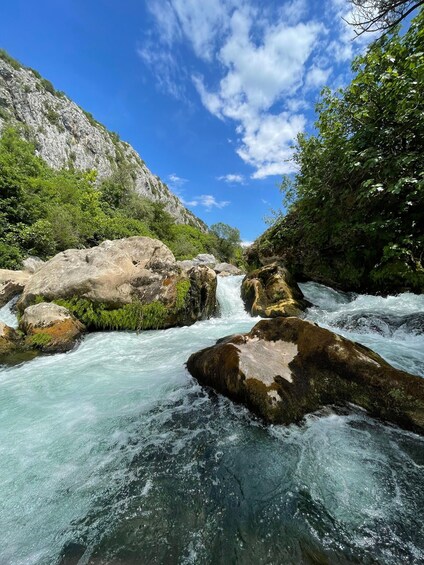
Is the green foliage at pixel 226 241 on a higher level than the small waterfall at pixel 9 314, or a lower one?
higher

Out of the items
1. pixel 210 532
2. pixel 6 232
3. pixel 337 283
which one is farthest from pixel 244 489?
pixel 6 232

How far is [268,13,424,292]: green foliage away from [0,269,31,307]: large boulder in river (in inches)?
445

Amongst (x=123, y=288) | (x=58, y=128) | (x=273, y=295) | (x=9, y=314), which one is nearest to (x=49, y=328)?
(x=123, y=288)

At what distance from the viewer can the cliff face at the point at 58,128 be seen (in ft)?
177

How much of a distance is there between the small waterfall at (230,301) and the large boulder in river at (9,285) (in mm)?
8605

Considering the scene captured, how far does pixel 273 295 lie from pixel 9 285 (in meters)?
10.9

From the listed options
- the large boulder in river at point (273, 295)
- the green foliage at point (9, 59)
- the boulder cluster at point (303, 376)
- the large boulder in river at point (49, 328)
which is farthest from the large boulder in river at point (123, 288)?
the green foliage at point (9, 59)

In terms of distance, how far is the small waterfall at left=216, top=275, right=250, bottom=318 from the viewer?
1177 centimetres

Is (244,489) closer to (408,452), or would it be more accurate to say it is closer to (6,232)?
(408,452)

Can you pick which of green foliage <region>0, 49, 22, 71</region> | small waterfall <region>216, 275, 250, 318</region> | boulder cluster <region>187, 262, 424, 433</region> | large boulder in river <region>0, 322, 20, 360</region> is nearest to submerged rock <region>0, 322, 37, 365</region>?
large boulder in river <region>0, 322, 20, 360</region>

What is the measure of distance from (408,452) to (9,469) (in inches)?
189

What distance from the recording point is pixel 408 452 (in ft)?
9.85

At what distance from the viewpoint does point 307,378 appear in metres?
4.04

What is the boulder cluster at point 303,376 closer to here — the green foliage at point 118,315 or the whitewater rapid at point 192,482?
the whitewater rapid at point 192,482
